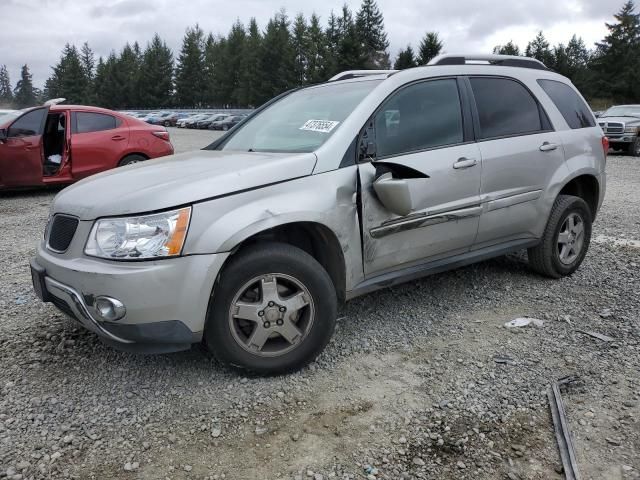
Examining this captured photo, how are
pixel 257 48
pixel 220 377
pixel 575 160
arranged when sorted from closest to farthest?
pixel 220 377
pixel 575 160
pixel 257 48

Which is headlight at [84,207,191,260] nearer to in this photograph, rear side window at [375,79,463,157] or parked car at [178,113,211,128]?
rear side window at [375,79,463,157]

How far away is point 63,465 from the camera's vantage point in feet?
8.02

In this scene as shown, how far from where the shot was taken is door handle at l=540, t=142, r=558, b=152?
4.32m

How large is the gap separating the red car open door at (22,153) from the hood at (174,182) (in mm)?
6205

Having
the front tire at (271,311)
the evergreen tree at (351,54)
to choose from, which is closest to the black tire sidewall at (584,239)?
the front tire at (271,311)

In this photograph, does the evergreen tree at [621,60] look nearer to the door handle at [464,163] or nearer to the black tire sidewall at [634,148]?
the black tire sidewall at [634,148]

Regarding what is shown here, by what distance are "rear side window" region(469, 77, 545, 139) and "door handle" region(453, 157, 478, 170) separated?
0.92ft

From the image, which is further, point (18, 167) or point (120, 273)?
point (18, 167)

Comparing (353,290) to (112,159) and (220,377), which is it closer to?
(220,377)

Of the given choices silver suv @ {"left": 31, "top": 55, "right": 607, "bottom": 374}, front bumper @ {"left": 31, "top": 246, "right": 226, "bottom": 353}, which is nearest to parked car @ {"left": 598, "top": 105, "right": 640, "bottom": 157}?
silver suv @ {"left": 31, "top": 55, "right": 607, "bottom": 374}

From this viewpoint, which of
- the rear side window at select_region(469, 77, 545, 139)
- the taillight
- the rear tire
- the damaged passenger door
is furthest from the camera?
the taillight

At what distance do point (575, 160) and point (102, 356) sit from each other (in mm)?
3954

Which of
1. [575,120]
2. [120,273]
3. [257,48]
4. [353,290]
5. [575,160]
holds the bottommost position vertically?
[353,290]

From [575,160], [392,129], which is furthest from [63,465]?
[575,160]
